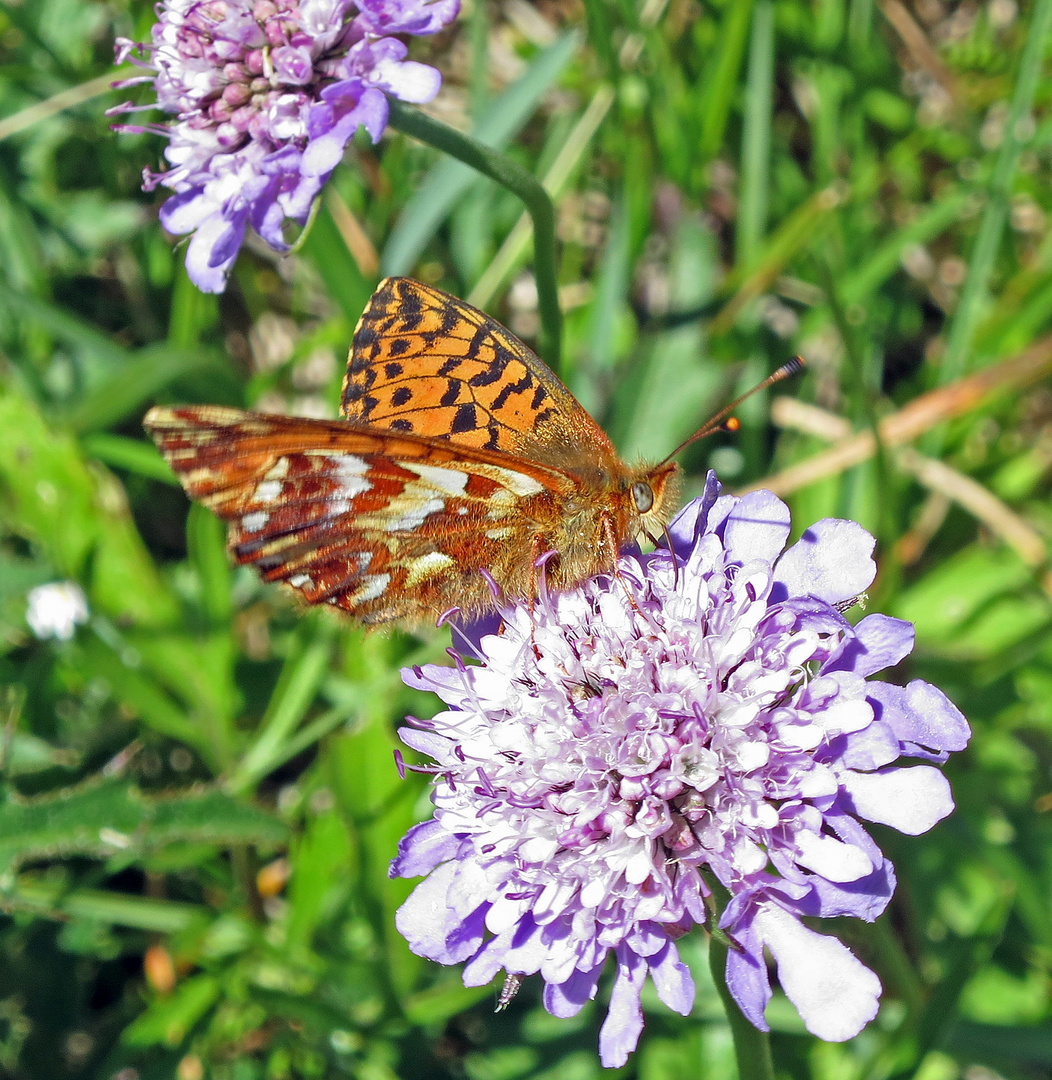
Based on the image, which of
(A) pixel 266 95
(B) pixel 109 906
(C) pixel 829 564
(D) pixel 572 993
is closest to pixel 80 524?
(B) pixel 109 906

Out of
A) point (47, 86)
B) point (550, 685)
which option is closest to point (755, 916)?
point (550, 685)

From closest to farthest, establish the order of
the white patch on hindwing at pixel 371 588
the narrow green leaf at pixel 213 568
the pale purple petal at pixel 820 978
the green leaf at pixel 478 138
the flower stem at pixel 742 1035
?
the pale purple petal at pixel 820 978, the flower stem at pixel 742 1035, the white patch on hindwing at pixel 371 588, the narrow green leaf at pixel 213 568, the green leaf at pixel 478 138


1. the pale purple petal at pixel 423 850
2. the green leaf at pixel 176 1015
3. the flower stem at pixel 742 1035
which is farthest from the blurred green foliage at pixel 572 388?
the pale purple petal at pixel 423 850

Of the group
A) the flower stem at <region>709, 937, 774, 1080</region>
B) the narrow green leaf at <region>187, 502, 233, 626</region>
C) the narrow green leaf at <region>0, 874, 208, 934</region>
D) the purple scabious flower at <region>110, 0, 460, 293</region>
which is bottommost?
the narrow green leaf at <region>0, 874, 208, 934</region>

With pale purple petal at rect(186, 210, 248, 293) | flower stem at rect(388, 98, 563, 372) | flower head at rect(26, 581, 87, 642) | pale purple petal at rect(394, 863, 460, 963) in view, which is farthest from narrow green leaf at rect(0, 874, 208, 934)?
flower stem at rect(388, 98, 563, 372)

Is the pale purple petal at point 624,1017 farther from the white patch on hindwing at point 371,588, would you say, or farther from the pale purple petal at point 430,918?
the white patch on hindwing at point 371,588

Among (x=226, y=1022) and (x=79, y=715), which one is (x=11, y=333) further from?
(x=226, y=1022)

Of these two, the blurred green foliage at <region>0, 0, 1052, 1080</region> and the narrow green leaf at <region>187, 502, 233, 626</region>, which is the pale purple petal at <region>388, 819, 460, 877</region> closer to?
the blurred green foliage at <region>0, 0, 1052, 1080</region>

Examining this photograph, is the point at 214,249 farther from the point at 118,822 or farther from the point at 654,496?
the point at 118,822
